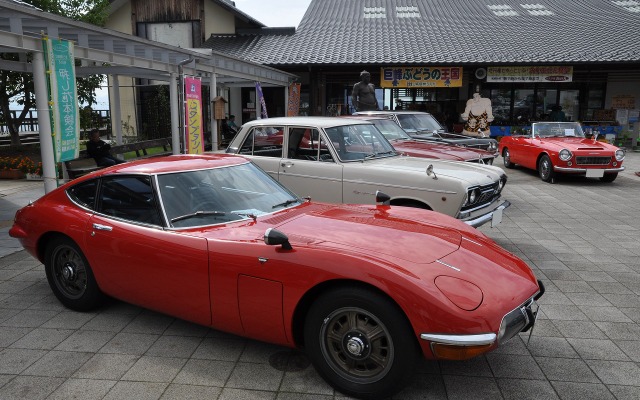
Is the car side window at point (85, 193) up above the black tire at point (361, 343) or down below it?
above

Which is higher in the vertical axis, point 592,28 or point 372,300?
point 592,28

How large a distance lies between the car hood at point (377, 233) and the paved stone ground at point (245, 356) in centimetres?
82

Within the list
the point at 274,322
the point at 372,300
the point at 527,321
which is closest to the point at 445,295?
the point at 372,300

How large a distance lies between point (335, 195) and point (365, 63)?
13.7 meters

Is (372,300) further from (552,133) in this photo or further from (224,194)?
(552,133)

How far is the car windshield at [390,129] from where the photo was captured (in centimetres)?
925

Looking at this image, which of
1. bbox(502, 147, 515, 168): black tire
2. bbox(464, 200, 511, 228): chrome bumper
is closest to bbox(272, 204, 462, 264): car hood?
bbox(464, 200, 511, 228): chrome bumper

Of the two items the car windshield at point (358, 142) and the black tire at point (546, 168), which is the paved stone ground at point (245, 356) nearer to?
the car windshield at point (358, 142)

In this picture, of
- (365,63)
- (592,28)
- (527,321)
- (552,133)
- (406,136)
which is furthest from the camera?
(592,28)

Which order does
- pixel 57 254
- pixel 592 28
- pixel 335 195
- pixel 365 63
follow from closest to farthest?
pixel 57 254 < pixel 335 195 < pixel 365 63 < pixel 592 28

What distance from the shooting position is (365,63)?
61.5 feet

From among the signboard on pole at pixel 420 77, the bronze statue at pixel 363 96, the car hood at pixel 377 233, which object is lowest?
the car hood at pixel 377 233

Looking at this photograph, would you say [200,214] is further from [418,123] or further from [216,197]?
[418,123]

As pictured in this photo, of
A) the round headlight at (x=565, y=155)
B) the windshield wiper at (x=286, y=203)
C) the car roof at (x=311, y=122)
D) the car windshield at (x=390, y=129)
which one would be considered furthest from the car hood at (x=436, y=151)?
the windshield wiper at (x=286, y=203)
